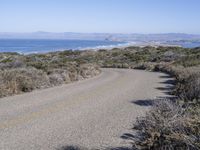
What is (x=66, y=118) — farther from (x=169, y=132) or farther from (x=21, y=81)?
(x=21, y=81)

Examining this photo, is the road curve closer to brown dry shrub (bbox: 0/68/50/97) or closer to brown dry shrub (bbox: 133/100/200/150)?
brown dry shrub (bbox: 0/68/50/97)

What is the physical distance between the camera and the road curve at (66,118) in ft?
32.5

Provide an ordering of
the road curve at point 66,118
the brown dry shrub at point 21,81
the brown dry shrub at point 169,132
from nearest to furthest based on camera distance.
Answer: the brown dry shrub at point 169,132, the road curve at point 66,118, the brown dry shrub at point 21,81

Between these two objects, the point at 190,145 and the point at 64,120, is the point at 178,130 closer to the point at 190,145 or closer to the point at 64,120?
the point at 190,145

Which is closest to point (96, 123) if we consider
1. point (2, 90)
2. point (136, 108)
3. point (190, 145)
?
point (136, 108)

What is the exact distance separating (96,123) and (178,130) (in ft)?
16.1

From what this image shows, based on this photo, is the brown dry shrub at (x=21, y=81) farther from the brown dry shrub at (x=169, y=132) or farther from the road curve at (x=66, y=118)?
the brown dry shrub at (x=169, y=132)

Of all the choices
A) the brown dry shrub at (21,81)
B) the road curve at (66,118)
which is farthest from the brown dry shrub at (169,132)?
the brown dry shrub at (21,81)

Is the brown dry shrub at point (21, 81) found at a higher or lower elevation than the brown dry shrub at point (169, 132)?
lower

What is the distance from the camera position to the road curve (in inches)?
390

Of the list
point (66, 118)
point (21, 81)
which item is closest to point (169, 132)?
point (66, 118)

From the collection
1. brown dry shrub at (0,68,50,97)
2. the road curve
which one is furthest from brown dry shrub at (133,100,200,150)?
brown dry shrub at (0,68,50,97)

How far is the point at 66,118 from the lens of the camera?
1308cm

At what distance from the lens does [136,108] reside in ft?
50.9
